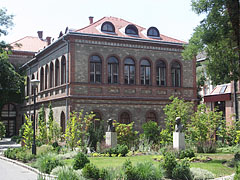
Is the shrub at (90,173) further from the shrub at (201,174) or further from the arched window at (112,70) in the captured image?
the arched window at (112,70)

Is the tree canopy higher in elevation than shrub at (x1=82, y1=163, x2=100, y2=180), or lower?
higher

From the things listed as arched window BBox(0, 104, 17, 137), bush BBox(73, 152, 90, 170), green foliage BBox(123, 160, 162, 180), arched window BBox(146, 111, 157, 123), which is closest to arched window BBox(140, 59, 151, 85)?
arched window BBox(146, 111, 157, 123)

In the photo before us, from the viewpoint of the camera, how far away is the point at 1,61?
33.7m

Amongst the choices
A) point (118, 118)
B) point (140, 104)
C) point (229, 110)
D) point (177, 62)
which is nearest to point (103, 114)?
point (118, 118)

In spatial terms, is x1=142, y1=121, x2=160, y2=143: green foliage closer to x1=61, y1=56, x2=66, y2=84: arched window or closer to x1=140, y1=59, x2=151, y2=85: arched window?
x1=140, y1=59, x2=151, y2=85: arched window

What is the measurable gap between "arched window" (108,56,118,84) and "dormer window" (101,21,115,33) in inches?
92.0

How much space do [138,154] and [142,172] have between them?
25.4ft

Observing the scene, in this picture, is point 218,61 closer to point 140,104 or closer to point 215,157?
point 215,157

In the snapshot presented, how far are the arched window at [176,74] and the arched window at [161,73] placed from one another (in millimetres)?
924

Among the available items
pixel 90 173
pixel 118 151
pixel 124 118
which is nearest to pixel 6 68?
pixel 124 118

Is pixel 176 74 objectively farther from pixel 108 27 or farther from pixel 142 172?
pixel 142 172

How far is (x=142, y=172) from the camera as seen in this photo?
12.4m

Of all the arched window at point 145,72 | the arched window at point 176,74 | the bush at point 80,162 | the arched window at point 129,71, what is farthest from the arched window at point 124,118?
the bush at point 80,162

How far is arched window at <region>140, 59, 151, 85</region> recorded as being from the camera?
101ft
